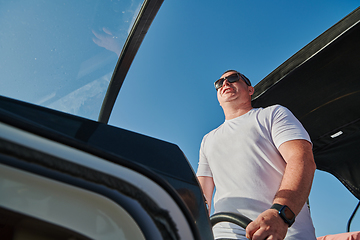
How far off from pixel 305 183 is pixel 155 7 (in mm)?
2059

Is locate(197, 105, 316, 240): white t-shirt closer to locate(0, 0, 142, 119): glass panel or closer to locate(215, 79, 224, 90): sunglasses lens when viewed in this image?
locate(215, 79, 224, 90): sunglasses lens

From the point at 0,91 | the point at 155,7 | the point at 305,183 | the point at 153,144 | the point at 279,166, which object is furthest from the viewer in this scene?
the point at 155,7

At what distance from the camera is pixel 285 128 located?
1.39 m

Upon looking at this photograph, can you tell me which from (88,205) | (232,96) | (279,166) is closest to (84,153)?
(88,205)

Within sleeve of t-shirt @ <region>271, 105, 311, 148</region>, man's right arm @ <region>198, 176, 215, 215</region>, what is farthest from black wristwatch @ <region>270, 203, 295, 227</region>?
man's right arm @ <region>198, 176, 215, 215</region>

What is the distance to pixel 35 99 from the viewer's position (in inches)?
64.0

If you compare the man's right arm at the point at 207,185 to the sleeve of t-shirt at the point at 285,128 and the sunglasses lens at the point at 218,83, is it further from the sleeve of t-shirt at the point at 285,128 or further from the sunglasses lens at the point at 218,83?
the sunglasses lens at the point at 218,83

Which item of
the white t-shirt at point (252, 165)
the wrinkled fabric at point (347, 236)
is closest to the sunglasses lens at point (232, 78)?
the white t-shirt at point (252, 165)

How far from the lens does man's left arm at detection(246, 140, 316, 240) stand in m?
0.92

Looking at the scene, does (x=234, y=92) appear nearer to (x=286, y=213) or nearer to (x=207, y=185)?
(x=207, y=185)

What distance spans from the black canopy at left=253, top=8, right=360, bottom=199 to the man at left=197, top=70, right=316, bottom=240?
0.65m

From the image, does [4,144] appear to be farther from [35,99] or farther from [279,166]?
[35,99]

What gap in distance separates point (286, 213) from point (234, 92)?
46.4 inches

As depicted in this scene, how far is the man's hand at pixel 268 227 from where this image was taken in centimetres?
90
